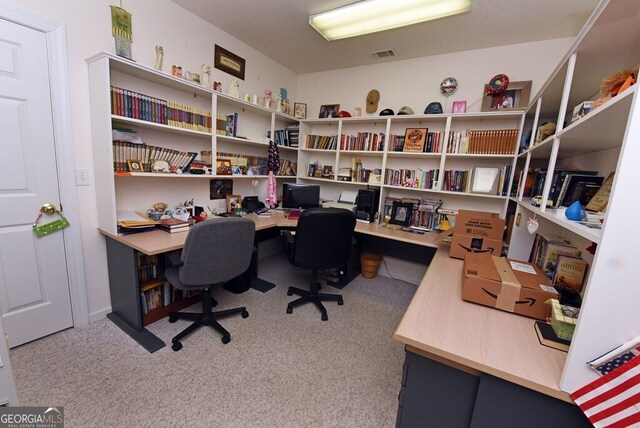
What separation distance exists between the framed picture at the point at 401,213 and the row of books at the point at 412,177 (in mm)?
230

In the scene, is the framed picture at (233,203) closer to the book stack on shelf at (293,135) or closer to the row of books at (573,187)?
the book stack on shelf at (293,135)

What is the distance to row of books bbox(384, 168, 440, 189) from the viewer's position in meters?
2.96

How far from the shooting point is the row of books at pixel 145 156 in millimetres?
1989

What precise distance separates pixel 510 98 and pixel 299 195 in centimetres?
244

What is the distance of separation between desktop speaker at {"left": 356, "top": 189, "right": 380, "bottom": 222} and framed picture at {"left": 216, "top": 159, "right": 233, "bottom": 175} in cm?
151

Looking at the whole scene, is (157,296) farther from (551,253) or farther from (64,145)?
(551,253)

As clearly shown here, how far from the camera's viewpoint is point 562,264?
135 cm

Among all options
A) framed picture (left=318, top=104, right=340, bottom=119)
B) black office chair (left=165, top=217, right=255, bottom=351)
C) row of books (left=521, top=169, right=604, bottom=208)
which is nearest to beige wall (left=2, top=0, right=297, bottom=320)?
black office chair (left=165, top=217, right=255, bottom=351)

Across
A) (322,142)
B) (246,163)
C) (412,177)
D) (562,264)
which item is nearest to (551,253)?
(562,264)

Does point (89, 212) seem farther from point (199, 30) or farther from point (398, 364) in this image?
point (398, 364)

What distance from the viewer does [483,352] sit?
93 centimetres

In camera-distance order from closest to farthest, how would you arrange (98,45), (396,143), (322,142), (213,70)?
(98,45) → (213,70) → (396,143) → (322,142)

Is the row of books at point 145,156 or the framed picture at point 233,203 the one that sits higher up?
the row of books at point 145,156

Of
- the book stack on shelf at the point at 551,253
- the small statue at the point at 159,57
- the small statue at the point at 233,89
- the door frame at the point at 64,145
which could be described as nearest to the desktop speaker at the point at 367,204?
the book stack on shelf at the point at 551,253
